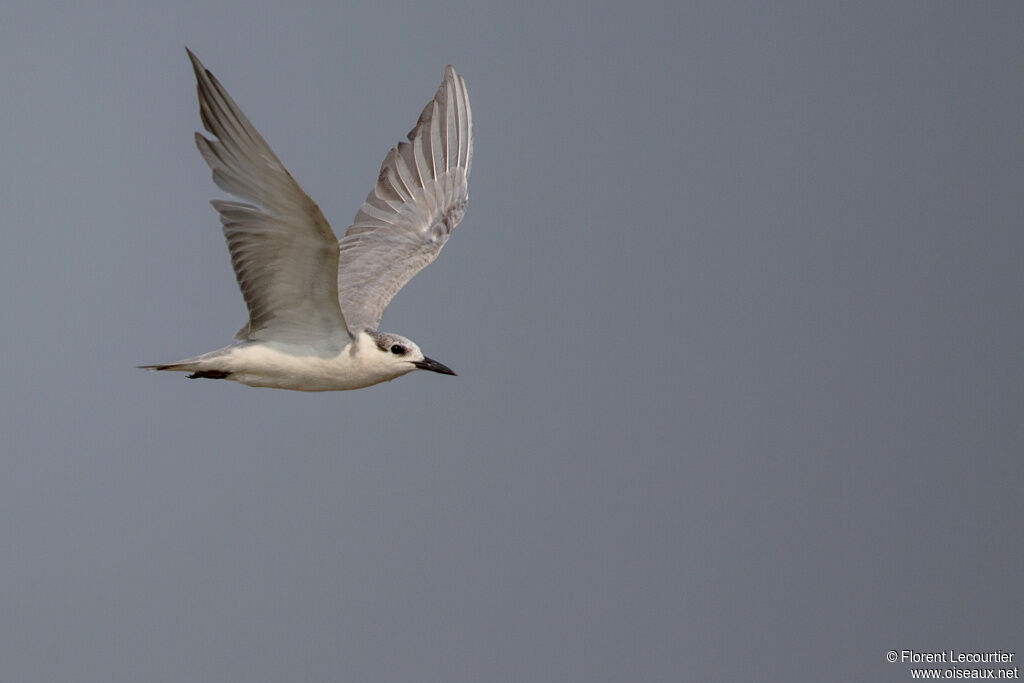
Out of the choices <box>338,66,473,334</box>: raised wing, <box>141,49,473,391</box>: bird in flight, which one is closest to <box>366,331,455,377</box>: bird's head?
<box>141,49,473,391</box>: bird in flight

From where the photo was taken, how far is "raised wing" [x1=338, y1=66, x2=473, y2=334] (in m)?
17.5

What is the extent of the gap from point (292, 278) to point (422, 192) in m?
6.12

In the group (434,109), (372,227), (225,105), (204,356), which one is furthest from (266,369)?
(434,109)

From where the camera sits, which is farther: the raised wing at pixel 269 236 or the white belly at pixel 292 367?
the white belly at pixel 292 367

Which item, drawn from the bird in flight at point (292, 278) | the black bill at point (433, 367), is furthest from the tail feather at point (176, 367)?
the black bill at point (433, 367)

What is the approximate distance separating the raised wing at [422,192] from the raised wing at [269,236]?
3.78 meters

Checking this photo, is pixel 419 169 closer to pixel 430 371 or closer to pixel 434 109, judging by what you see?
pixel 434 109

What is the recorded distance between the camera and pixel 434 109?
18.7m

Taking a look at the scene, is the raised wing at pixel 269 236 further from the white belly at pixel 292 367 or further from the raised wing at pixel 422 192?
the raised wing at pixel 422 192

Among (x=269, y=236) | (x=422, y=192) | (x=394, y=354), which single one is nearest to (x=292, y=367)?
(x=394, y=354)

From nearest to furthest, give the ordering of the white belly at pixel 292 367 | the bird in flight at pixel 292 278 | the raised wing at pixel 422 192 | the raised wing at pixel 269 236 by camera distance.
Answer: the raised wing at pixel 269 236, the bird in flight at pixel 292 278, the white belly at pixel 292 367, the raised wing at pixel 422 192

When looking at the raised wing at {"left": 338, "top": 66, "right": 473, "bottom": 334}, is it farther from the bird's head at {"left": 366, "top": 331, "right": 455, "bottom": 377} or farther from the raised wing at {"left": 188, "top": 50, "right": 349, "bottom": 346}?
the raised wing at {"left": 188, "top": 50, "right": 349, "bottom": 346}

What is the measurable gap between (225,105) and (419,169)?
7576 millimetres

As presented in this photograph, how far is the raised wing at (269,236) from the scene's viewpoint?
11414 mm
